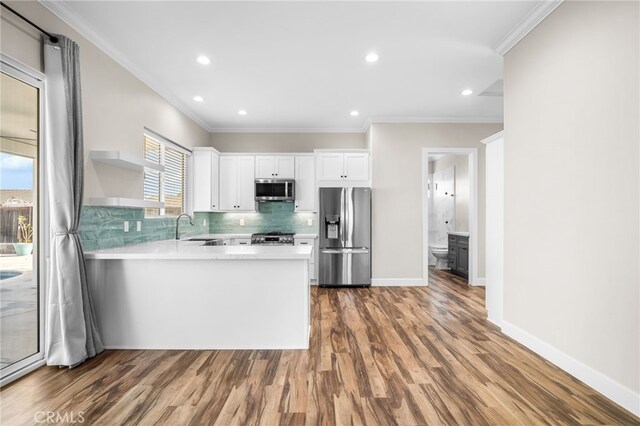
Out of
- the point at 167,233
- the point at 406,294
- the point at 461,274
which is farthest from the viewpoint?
the point at 461,274

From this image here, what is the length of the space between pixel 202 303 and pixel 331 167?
3.32 m

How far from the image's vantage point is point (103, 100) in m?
2.93

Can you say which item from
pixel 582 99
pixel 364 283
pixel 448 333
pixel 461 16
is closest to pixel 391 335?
pixel 448 333

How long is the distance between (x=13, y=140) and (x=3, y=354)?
5.00 ft

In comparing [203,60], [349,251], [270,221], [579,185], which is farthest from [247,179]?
[579,185]

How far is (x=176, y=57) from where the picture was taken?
125 inches

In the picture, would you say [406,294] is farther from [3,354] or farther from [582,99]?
[3,354]

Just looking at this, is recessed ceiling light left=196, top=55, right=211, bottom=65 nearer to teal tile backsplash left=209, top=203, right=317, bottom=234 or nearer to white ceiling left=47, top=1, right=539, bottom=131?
white ceiling left=47, top=1, right=539, bottom=131

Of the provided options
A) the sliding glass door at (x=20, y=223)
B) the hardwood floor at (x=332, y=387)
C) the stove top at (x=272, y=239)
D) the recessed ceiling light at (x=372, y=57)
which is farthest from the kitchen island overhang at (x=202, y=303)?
the stove top at (x=272, y=239)

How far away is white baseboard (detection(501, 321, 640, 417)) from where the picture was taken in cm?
180

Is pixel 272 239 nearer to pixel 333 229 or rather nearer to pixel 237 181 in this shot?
Result: pixel 333 229

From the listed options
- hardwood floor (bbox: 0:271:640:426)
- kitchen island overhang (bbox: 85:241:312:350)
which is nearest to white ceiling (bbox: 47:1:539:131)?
kitchen island overhang (bbox: 85:241:312:350)

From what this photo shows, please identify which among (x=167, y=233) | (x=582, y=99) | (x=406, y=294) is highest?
(x=582, y=99)

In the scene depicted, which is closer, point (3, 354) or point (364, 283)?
point (3, 354)
